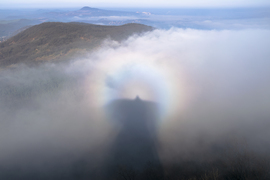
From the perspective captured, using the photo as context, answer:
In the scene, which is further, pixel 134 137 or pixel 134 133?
pixel 134 133

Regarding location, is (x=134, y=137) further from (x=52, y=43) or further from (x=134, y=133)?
(x=52, y=43)

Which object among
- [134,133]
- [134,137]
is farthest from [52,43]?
[134,137]

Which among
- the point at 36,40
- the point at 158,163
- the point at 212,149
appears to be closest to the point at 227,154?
the point at 212,149

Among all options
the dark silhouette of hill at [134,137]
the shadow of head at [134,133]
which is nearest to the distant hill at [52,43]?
the shadow of head at [134,133]

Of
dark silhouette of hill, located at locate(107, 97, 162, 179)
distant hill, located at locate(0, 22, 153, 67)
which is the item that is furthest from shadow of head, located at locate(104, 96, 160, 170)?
distant hill, located at locate(0, 22, 153, 67)

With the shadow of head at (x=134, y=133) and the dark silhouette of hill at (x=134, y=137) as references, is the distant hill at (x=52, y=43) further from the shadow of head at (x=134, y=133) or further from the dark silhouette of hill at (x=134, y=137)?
the dark silhouette of hill at (x=134, y=137)

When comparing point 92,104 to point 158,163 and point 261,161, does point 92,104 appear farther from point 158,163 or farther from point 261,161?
point 261,161
